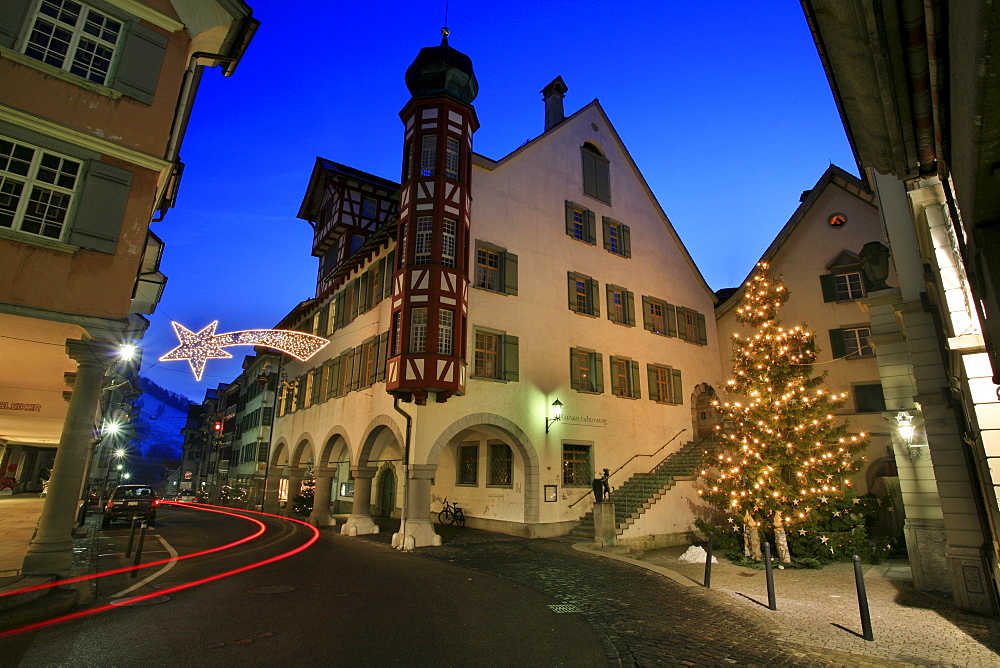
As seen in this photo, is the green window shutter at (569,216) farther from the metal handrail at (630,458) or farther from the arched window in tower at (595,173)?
the metal handrail at (630,458)

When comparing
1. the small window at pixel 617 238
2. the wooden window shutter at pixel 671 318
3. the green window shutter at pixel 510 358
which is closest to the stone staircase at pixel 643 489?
the green window shutter at pixel 510 358

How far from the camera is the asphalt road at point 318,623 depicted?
567 cm

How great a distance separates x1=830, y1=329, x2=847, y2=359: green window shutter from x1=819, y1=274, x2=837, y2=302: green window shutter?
1394 mm

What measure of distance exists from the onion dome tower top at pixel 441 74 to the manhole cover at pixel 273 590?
15.7 meters

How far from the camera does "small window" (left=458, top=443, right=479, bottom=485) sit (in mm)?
20891

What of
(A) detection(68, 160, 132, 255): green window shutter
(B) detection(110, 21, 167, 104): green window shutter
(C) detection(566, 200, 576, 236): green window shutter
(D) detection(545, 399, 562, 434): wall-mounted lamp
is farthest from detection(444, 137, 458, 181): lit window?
(A) detection(68, 160, 132, 255): green window shutter

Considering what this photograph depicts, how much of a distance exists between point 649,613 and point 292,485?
75.1ft

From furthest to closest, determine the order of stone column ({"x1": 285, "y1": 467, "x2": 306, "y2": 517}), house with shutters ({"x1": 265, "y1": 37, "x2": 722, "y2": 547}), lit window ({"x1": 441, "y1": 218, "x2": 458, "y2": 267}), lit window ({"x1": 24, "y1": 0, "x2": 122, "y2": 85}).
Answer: stone column ({"x1": 285, "y1": 467, "x2": 306, "y2": 517})
lit window ({"x1": 441, "y1": 218, "x2": 458, "y2": 267})
house with shutters ({"x1": 265, "y1": 37, "x2": 722, "y2": 547})
lit window ({"x1": 24, "y1": 0, "x2": 122, "y2": 85})

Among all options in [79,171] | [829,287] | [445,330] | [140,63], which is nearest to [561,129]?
[445,330]

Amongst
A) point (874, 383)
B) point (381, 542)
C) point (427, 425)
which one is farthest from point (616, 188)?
point (381, 542)

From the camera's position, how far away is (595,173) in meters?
23.7

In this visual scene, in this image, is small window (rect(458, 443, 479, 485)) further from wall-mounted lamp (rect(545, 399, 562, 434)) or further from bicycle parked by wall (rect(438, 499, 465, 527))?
wall-mounted lamp (rect(545, 399, 562, 434))

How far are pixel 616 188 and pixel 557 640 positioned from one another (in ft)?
70.3

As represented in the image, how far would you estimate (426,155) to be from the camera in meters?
17.9
